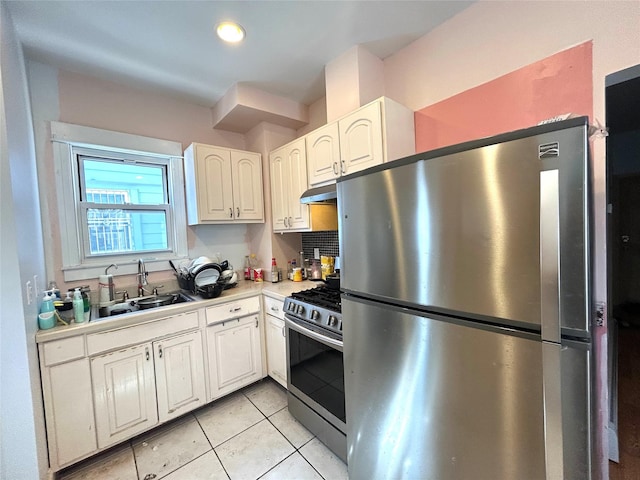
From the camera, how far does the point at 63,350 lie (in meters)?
1.47

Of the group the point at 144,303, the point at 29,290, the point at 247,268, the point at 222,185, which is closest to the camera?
the point at 29,290

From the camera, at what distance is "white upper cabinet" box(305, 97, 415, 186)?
5.50 feet

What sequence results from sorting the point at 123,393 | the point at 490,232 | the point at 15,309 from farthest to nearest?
the point at 123,393 → the point at 15,309 → the point at 490,232

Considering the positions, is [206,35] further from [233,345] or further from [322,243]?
[233,345]

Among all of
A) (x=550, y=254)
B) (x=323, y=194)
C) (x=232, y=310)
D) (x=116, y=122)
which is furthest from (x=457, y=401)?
(x=116, y=122)

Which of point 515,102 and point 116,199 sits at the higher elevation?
point 515,102

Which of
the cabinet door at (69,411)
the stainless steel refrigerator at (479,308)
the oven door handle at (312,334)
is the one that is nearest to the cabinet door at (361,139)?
the stainless steel refrigerator at (479,308)

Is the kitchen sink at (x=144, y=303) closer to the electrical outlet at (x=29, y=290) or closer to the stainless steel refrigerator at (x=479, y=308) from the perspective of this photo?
the electrical outlet at (x=29, y=290)

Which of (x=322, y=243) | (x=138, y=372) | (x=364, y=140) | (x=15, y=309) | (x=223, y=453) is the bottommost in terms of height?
(x=223, y=453)

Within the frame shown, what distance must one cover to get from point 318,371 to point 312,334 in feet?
0.88

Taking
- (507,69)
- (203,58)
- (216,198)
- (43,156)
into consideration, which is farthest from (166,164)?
(507,69)

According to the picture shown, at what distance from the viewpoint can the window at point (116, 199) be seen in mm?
1971

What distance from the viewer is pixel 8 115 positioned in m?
1.19

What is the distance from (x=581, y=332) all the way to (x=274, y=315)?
6.23ft
